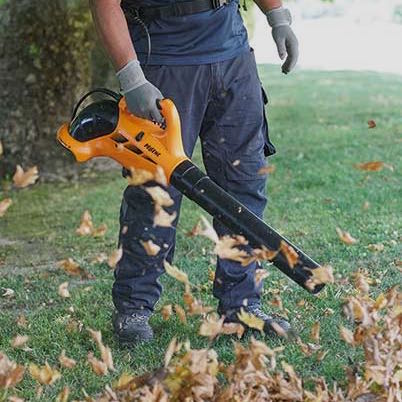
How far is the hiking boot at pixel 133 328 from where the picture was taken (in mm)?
3674

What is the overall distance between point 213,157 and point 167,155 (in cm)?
47

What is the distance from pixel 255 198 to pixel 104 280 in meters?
1.35

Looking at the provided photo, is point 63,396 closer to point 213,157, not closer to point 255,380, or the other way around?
point 255,380

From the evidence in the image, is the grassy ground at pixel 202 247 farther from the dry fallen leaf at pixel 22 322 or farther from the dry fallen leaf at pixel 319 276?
the dry fallen leaf at pixel 319 276

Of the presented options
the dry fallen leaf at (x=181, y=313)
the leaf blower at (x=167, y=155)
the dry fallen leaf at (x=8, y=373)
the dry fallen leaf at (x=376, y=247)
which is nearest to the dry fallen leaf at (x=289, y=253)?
the leaf blower at (x=167, y=155)

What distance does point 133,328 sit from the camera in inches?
145

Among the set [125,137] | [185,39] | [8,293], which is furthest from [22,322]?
[185,39]

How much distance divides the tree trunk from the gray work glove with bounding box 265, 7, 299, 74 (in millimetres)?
4158

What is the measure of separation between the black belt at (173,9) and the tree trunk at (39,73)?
4.35 m

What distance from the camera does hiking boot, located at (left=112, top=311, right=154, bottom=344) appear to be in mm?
3674

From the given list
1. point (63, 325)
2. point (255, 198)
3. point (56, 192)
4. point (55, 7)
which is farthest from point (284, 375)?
point (55, 7)

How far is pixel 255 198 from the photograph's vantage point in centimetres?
377

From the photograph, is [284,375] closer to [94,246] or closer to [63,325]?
[63,325]

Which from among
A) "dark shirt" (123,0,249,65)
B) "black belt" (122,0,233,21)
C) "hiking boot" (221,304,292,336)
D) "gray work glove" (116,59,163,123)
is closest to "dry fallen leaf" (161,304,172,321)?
"hiking boot" (221,304,292,336)
